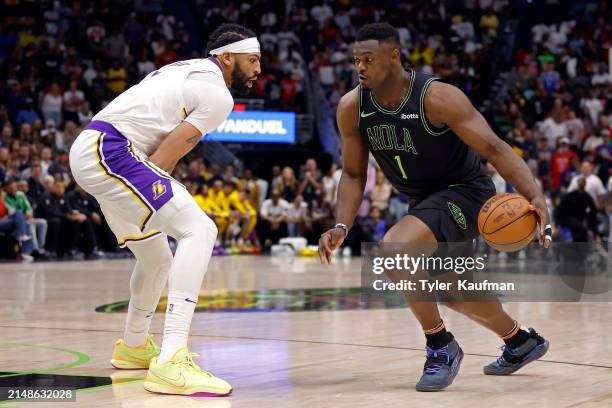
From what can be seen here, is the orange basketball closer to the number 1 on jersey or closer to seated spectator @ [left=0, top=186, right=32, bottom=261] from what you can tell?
the number 1 on jersey

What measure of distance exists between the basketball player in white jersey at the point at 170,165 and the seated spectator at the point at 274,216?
14.5 m

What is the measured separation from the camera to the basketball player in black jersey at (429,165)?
17.6 feet

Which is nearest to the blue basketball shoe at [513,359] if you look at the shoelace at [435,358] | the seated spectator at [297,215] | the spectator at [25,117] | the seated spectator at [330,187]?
the shoelace at [435,358]

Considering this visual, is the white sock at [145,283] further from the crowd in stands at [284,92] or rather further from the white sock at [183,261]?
the crowd in stands at [284,92]

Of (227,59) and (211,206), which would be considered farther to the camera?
(211,206)

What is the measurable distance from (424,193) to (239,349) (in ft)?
5.57

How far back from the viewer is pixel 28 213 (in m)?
16.7

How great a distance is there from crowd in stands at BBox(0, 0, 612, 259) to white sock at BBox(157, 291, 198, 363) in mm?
11839

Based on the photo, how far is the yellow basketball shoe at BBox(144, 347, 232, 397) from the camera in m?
5.06

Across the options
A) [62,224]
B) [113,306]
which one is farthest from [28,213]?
[113,306]

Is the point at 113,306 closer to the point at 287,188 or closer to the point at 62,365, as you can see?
the point at 62,365

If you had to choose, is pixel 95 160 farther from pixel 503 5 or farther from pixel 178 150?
pixel 503 5

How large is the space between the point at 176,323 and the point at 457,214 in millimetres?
1611

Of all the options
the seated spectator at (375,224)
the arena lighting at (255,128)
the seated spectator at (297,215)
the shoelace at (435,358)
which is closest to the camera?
the shoelace at (435,358)
